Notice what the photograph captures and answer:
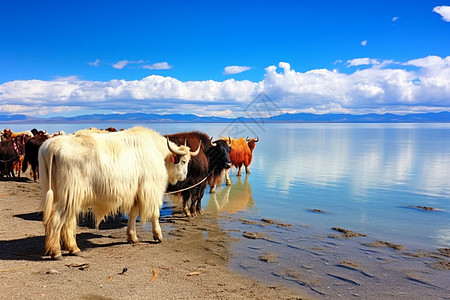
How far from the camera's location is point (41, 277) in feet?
11.5

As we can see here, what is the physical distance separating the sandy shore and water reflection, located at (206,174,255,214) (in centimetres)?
161

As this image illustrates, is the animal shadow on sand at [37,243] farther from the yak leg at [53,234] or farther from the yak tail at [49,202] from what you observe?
the yak tail at [49,202]

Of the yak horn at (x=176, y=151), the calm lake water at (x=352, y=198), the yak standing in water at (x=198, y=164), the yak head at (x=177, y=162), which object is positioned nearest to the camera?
the yak horn at (x=176, y=151)

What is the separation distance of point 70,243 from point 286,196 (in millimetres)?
5860

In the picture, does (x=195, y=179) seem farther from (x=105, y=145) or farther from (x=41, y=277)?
(x=41, y=277)

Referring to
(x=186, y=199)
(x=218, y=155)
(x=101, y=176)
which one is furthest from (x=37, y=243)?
(x=218, y=155)

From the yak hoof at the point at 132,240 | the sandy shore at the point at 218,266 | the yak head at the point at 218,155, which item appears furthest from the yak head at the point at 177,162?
the yak head at the point at 218,155

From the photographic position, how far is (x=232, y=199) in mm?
8906

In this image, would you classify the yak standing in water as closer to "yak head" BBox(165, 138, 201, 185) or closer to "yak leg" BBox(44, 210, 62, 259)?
"yak head" BBox(165, 138, 201, 185)

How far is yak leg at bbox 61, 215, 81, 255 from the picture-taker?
4156mm

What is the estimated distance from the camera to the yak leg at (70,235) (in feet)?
13.6

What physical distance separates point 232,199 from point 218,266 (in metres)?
4.58

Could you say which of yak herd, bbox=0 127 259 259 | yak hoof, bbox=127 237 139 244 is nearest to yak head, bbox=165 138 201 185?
yak herd, bbox=0 127 259 259

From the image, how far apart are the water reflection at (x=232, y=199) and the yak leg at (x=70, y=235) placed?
3524 millimetres
